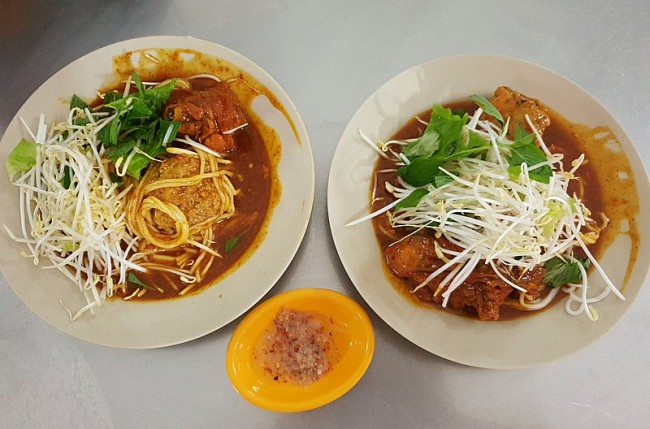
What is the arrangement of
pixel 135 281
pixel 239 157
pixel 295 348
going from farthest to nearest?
pixel 239 157, pixel 135 281, pixel 295 348

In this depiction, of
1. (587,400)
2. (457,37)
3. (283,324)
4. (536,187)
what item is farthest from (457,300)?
(457,37)

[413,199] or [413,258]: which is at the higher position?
[413,199]

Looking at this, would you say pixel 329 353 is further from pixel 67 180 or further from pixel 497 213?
pixel 67 180

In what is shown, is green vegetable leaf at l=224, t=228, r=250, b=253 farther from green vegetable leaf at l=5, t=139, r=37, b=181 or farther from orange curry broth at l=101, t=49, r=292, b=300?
green vegetable leaf at l=5, t=139, r=37, b=181

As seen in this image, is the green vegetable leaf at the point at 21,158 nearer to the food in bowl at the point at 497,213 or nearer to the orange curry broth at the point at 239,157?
the orange curry broth at the point at 239,157

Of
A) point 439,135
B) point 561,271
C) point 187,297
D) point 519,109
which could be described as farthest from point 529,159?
point 187,297

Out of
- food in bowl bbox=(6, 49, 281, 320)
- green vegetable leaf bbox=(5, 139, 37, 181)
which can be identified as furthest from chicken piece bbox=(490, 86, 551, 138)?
green vegetable leaf bbox=(5, 139, 37, 181)

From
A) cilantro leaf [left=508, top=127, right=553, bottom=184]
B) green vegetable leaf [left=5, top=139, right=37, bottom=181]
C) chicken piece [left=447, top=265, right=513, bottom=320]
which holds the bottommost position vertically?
chicken piece [left=447, top=265, right=513, bottom=320]

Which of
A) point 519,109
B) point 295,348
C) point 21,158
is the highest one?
point 519,109
